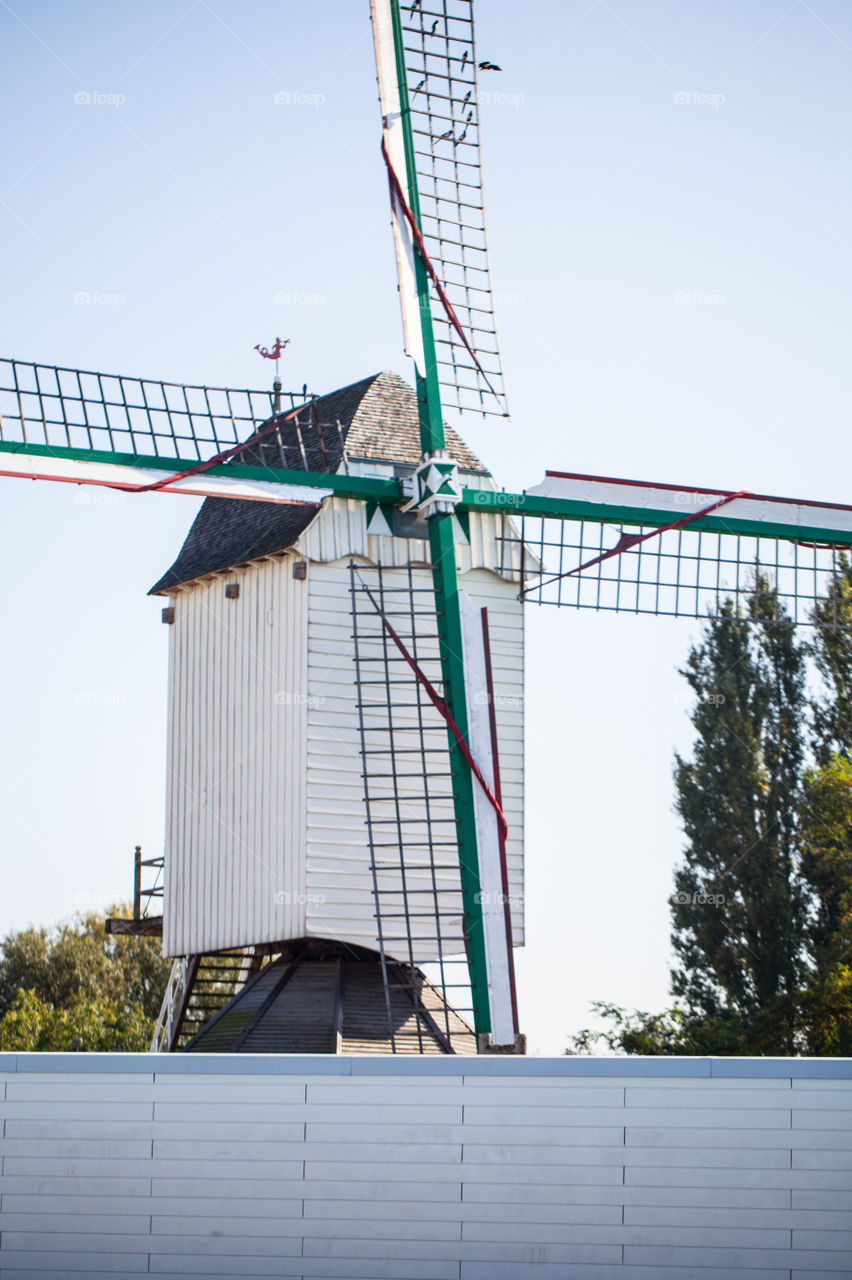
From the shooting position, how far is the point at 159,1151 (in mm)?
8648

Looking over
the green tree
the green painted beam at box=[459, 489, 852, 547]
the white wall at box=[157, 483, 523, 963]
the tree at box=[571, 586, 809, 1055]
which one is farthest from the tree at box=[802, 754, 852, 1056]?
the green tree

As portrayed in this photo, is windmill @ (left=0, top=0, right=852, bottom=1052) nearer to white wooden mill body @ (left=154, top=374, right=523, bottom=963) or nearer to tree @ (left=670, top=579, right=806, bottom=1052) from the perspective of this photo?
white wooden mill body @ (left=154, top=374, right=523, bottom=963)

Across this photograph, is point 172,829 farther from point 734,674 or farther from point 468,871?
point 734,674

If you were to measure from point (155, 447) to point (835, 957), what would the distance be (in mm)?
12937

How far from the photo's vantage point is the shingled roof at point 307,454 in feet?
50.3

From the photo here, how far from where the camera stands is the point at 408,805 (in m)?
14.7

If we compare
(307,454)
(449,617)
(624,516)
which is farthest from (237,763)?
(624,516)

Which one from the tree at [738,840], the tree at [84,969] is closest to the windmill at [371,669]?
the tree at [738,840]

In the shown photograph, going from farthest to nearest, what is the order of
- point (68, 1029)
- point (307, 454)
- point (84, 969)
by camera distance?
point (84, 969), point (68, 1029), point (307, 454)

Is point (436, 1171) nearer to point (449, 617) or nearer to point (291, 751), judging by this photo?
point (291, 751)

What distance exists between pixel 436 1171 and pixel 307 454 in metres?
8.72

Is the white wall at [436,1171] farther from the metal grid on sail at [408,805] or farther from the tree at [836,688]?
the tree at [836,688]

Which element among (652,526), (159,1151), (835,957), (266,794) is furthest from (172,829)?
(835,957)

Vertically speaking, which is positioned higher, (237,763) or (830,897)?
(237,763)
